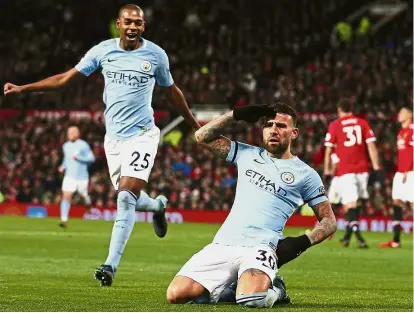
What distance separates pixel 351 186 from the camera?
18297 mm

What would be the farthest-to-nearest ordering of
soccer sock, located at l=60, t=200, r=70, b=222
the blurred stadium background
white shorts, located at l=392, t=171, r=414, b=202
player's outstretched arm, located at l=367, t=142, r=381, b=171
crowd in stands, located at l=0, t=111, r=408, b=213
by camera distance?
the blurred stadium background → crowd in stands, located at l=0, t=111, r=408, b=213 → soccer sock, located at l=60, t=200, r=70, b=222 → white shorts, located at l=392, t=171, r=414, b=202 → player's outstretched arm, located at l=367, t=142, r=381, b=171

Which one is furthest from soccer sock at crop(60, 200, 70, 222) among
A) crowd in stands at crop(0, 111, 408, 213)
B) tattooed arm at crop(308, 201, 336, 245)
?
tattooed arm at crop(308, 201, 336, 245)

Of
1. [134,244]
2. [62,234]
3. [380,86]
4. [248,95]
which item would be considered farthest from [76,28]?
[134,244]

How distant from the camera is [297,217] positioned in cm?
2625

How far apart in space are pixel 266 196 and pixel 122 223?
1983mm

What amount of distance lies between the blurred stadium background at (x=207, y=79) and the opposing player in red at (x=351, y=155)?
6.81 metres

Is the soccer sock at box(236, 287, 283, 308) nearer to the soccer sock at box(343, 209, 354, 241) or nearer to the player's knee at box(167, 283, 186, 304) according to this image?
the player's knee at box(167, 283, 186, 304)

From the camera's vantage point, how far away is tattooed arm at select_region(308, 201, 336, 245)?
8555 millimetres

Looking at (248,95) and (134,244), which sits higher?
(248,95)

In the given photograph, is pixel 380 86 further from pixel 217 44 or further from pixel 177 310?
pixel 177 310

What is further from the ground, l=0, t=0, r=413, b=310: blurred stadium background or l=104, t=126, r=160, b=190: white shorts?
l=0, t=0, r=413, b=310: blurred stadium background

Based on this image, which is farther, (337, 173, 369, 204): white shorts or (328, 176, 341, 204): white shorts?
(328, 176, 341, 204): white shorts

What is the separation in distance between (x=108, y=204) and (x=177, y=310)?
67.4ft

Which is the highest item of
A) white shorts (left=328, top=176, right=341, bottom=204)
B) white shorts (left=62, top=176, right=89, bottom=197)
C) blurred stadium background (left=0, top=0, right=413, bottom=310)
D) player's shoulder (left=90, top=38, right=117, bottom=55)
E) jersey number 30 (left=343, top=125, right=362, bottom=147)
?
blurred stadium background (left=0, top=0, right=413, bottom=310)
